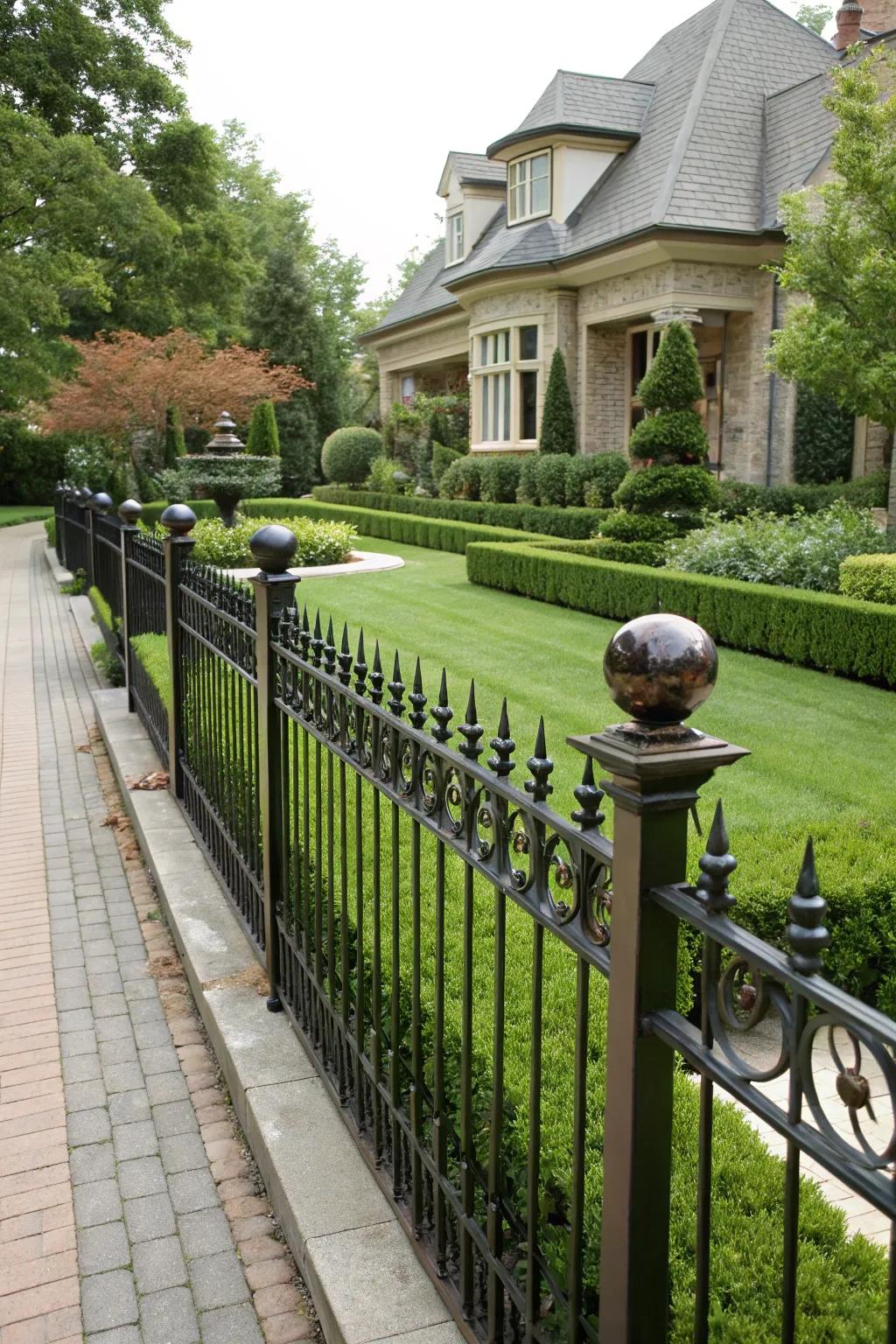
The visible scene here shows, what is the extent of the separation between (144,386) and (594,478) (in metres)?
11.4

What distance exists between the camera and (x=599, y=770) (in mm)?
5977

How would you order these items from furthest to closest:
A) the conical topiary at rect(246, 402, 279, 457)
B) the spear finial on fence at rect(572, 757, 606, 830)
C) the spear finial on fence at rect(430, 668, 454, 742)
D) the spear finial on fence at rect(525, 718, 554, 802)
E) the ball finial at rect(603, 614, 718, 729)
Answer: the conical topiary at rect(246, 402, 279, 457) < the spear finial on fence at rect(430, 668, 454, 742) < the spear finial on fence at rect(525, 718, 554, 802) < the spear finial on fence at rect(572, 757, 606, 830) < the ball finial at rect(603, 614, 718, 729)

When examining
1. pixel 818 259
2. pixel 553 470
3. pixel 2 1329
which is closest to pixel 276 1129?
pixel 2 1329

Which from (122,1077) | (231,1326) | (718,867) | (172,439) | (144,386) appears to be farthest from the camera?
(172,439)

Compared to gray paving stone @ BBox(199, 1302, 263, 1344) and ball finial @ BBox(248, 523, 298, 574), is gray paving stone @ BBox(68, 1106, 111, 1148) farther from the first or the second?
ball finial @ BBox(248, 523, 298, 574)

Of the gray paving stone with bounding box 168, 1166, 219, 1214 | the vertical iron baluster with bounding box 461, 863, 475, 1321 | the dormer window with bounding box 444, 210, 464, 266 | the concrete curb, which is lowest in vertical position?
the gray paving stone with bounding box 168, 1166, 219, 1214

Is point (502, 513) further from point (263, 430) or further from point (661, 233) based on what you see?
point (263, 430)

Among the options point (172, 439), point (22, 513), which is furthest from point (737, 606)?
point (22, 513)

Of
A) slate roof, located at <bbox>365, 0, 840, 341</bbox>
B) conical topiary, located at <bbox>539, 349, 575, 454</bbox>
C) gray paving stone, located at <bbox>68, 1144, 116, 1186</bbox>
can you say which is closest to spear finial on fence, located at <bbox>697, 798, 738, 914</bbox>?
gray paving stone, located at <bbox>68, 1144, 116, 1186</bbox>

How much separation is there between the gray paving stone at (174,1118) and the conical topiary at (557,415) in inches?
769

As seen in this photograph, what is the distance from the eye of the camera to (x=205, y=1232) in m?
2.95

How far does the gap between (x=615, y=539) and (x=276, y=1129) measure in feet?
38.4

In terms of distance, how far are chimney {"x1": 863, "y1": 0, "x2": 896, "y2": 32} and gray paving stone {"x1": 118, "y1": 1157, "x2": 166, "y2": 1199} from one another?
2593cm

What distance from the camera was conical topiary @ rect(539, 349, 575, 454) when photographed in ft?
72.3
